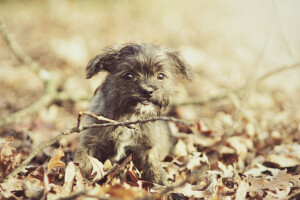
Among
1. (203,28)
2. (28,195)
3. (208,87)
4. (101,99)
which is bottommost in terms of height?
(28,195)

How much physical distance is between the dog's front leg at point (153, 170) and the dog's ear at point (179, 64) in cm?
138

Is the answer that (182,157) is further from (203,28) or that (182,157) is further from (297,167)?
(203,28)

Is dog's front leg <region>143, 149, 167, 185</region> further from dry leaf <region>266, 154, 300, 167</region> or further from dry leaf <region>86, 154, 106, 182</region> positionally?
dry leaf <region>266, 154, 300, 167</region>

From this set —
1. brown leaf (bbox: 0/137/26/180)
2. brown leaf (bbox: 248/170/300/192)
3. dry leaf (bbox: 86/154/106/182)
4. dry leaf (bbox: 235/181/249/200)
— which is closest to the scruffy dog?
dry leaf (bbox: 86/154/106/182)

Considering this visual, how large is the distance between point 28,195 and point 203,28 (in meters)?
12.2

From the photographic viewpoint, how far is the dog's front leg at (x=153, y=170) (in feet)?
13.3

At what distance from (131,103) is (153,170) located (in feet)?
3.29

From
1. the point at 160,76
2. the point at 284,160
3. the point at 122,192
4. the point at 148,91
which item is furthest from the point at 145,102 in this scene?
the point at 284,160

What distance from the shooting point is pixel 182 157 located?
4852 millimetres

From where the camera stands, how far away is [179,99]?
24.6 feet

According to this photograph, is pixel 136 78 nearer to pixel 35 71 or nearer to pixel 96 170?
pixel 96 170

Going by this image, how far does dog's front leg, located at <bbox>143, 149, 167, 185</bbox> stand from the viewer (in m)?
4.05

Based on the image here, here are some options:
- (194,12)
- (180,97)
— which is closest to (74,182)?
(180,97)

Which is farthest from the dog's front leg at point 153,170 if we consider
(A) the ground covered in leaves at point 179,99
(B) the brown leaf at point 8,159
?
(B) the brown leaf at point 8,159
